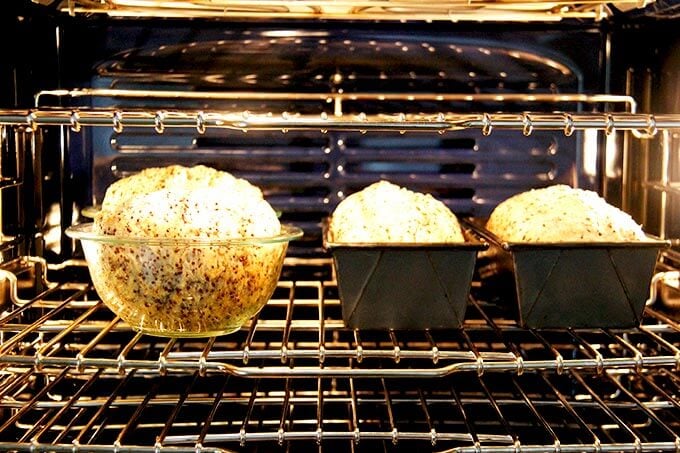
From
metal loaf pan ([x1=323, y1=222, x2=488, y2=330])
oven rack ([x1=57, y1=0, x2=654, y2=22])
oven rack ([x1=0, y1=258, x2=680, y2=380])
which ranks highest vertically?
oven rack ([x1=57, y1=0, x2=654, y2=22])

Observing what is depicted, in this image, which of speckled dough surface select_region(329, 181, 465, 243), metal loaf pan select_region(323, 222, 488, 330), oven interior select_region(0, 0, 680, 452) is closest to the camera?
metal loaf pan select_region(323, 222, 488, 330)

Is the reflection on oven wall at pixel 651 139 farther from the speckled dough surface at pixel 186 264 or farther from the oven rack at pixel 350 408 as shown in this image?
the speckled dough surface at pixel 186 264

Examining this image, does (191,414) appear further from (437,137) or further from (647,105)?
(647,105)

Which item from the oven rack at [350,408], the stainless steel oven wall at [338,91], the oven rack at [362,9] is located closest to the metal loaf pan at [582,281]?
the oven rack at [350,408]

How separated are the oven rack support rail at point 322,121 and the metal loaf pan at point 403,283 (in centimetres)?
20

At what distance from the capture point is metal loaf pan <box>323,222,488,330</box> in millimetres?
1203

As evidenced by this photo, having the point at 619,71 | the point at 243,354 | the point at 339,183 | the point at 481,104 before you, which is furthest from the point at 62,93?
the point at 619,71

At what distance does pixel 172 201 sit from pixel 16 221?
0.36 meters

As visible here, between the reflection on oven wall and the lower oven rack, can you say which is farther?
the reflection on oven wall

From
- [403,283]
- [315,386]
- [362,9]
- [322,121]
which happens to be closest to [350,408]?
[315,386]

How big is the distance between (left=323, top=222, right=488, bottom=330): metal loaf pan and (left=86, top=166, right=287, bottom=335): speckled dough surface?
0.12 meters

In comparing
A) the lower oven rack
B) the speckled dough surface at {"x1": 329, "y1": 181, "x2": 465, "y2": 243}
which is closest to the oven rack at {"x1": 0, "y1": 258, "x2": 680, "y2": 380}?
the lower oven rack

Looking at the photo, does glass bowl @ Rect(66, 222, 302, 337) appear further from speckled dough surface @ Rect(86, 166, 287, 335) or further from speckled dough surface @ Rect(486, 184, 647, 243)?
speckled dough surface @ Rect(486, 184, 647, 243)

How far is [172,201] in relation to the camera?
116cm
